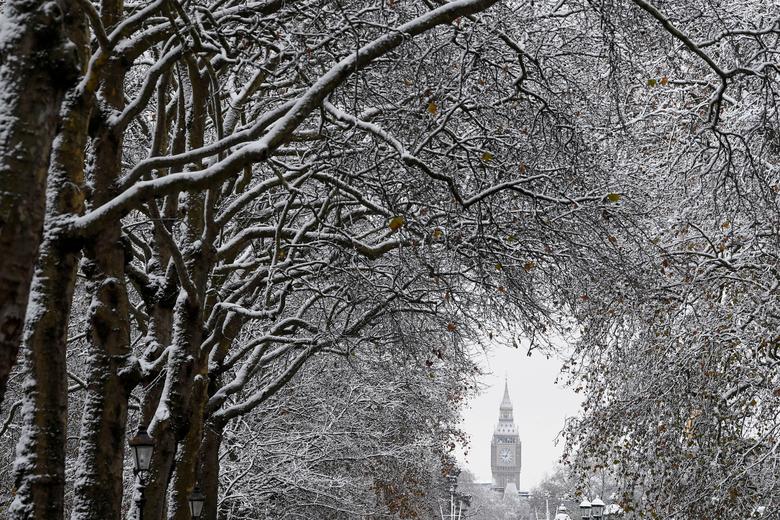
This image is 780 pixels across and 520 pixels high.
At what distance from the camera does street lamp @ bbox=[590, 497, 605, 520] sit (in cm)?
2480

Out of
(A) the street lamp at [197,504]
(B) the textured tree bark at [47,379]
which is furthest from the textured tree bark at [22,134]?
(A) the street lamp at [197,504]

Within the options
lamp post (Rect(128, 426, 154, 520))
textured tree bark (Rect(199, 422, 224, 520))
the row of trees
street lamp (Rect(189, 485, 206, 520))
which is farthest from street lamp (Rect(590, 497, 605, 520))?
lamp post (Rect(128, 426, 154, 520))

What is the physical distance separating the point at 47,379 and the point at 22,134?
322 centimetres

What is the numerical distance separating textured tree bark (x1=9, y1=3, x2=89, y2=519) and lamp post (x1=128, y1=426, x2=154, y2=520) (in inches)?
83.2

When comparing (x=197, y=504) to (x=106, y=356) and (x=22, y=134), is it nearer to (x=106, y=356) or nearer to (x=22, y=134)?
(x=106, y=356)

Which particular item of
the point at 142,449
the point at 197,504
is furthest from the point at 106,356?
the point at 197,504

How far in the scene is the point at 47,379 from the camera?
21.9 ft

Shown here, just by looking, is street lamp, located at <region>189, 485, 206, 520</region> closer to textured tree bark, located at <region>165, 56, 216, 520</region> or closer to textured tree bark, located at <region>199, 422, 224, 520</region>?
textured tree bark, located at <region>199, 422, 224, 520</region>

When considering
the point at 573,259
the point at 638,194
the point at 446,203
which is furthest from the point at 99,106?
the point at 638,194

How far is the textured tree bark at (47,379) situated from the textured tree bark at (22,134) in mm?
2840

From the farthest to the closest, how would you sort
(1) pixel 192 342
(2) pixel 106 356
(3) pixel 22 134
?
(1) pixel 192 342
(2) pixel 106 356
(3) pixel 22 134

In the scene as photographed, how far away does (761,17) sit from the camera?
1055 centimetres

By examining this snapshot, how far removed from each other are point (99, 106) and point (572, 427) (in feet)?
23.6

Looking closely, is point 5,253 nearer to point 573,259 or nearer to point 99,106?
point 99,106
